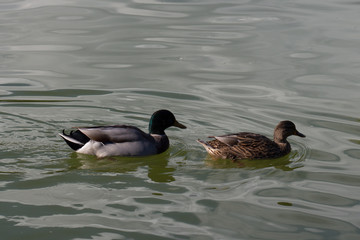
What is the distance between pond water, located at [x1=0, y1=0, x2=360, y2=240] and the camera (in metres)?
7.72

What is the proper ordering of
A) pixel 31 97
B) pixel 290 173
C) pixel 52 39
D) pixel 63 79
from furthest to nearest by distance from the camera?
pixel 52 39
pixel 63 79
pixel 31 97
pixel 290 173

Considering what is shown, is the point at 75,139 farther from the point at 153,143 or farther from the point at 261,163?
the point at 261,163

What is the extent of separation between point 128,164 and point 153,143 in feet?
2.14

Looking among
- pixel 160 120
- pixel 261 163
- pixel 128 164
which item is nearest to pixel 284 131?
pixel 261 163

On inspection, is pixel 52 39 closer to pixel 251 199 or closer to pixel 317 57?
pixel 317 57

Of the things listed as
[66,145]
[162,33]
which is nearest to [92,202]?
[66,145]

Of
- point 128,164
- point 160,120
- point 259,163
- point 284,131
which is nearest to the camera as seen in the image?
point 128,164

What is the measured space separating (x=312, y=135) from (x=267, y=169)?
5.29ft

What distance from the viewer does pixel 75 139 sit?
1009 centimetres

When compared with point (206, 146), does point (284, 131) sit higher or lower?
higher

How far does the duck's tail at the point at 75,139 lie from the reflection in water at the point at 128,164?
0.12 m

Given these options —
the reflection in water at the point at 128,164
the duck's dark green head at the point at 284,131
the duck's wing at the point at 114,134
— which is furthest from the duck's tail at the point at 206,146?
the duck's dark green head at the point at 284,131

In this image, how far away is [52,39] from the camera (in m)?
15.9

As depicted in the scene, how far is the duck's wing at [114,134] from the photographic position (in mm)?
10156
